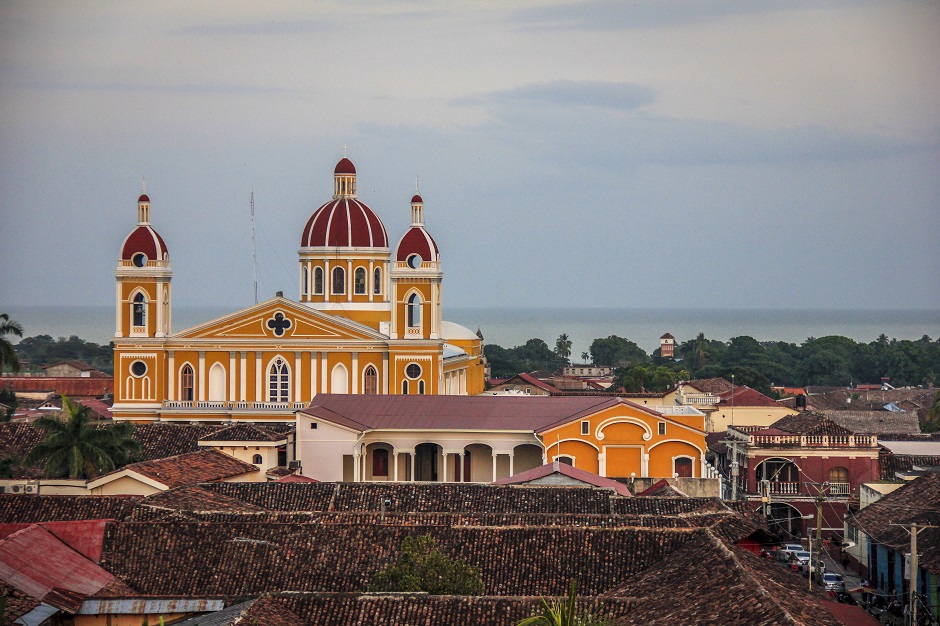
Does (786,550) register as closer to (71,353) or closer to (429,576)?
(429,576)

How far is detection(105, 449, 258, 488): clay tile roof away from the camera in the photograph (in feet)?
133

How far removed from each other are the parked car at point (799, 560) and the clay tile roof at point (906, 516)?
4.42 feet

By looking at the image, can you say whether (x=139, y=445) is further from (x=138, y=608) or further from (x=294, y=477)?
(x=138, y=608)

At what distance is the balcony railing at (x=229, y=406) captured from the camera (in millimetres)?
62969

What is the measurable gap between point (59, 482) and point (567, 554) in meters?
15.9

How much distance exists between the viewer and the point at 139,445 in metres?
47.1

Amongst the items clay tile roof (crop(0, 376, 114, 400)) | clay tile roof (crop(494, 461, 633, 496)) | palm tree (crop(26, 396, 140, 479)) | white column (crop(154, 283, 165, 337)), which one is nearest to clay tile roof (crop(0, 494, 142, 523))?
palm tree (crop(26, 396, 140, 479))

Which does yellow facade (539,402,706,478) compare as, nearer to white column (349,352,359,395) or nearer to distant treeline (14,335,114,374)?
white column (349,352,359,395)

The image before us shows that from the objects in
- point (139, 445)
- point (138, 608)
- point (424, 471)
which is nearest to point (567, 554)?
point (138, 608)

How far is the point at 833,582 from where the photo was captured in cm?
3647

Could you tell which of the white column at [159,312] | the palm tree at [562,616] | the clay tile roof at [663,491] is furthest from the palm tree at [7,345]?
the palm tree at [562,616]

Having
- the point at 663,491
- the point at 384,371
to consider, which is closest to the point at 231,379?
the point at 384,371

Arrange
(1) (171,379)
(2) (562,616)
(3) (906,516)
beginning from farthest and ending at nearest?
(1) (171,379), (3) (906,516), (2) (562,616)

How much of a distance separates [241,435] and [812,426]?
1578cm
